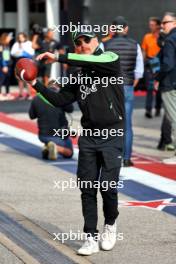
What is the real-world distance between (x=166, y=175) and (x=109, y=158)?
4.18 metres

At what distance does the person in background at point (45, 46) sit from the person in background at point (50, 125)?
9502 mm

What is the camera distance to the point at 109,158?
6.89 meters

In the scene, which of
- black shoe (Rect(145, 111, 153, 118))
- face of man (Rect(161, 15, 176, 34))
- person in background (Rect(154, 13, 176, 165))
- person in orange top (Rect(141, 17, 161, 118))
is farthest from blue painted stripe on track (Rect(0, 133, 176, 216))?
black shoe (Rect(145, 111, 153, 118))

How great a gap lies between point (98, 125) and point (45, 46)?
15.7 meters

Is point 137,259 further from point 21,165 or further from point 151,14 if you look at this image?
point 151,14

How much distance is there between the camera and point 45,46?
22312 mm

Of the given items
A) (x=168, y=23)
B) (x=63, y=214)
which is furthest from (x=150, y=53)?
(x=63, y=214)

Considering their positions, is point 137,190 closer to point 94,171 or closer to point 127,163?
point 127,163

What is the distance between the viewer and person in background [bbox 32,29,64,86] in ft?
73.2

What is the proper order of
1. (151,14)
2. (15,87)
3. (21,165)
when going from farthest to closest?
(15,87), (151,14), (21,165)

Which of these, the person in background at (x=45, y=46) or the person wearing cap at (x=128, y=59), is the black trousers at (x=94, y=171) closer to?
the person wearing cap at (x=128, y=59)

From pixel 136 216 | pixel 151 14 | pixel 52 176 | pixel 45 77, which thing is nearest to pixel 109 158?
pixel 136 216

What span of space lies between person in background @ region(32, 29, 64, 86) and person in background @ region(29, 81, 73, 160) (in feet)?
31.2

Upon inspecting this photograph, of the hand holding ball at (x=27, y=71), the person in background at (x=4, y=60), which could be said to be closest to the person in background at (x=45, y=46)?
the person in background at (x=4, y=60)
